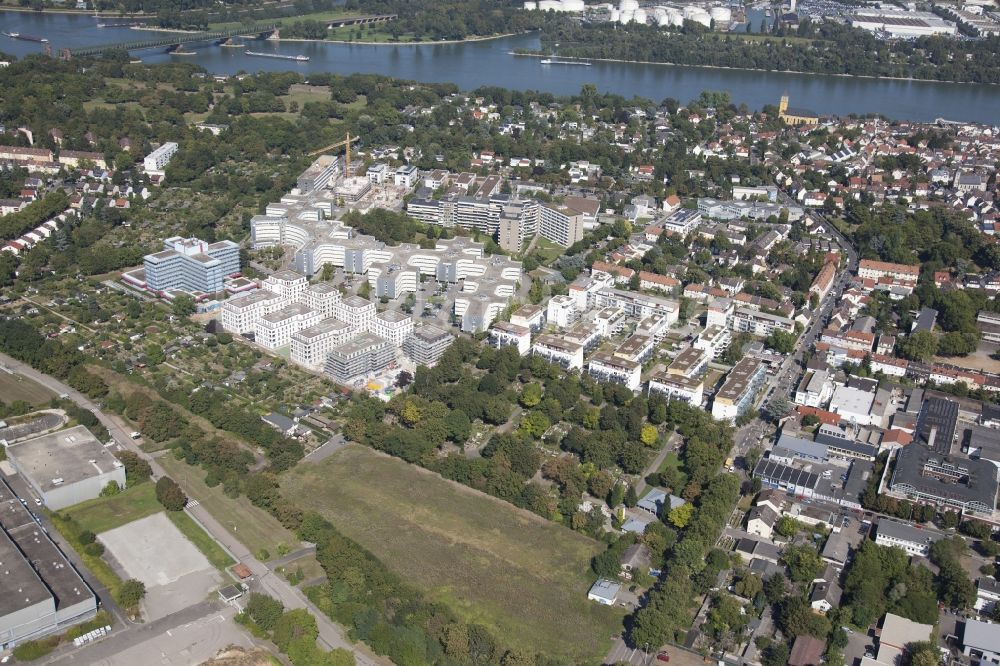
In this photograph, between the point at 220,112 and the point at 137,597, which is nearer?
the point at 137,597

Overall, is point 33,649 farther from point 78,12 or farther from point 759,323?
point 78,12

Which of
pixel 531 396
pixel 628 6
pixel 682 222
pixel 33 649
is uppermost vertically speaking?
pixel 628 6

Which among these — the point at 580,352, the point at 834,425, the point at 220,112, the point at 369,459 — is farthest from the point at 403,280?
the point at 220,112

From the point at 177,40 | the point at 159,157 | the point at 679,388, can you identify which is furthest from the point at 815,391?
the point at 177,40

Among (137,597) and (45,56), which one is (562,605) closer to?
(137,597)

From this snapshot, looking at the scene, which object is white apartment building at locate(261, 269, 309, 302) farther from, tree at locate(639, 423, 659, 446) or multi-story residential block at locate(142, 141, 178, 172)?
multi-story residential block at locate(142, 141, 178, 172)

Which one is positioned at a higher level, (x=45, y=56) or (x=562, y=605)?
(x=45, y=56)
